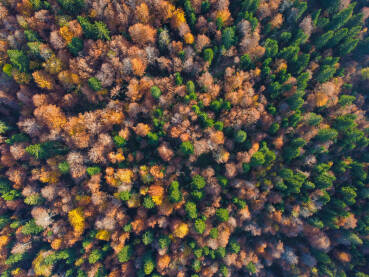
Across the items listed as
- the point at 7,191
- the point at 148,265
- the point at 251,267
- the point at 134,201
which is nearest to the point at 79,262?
the point at 148,265

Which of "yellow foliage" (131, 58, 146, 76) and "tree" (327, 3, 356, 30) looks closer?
"yellow foliage" (131, 58, 146, 76)

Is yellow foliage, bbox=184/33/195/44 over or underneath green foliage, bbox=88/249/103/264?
over

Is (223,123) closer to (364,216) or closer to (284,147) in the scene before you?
(284,147)

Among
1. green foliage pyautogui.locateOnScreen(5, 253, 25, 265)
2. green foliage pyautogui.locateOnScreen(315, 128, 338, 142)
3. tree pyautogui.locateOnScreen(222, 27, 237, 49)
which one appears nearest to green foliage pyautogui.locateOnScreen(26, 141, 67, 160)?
green foliage pyautogui.locateOnScreen(5, 253, 25, 265)

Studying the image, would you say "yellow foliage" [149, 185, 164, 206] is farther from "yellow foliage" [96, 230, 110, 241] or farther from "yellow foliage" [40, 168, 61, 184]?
"yellow foliage" [40, 168, 61, 184]

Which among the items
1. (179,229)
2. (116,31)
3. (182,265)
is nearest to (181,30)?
(116,31)
